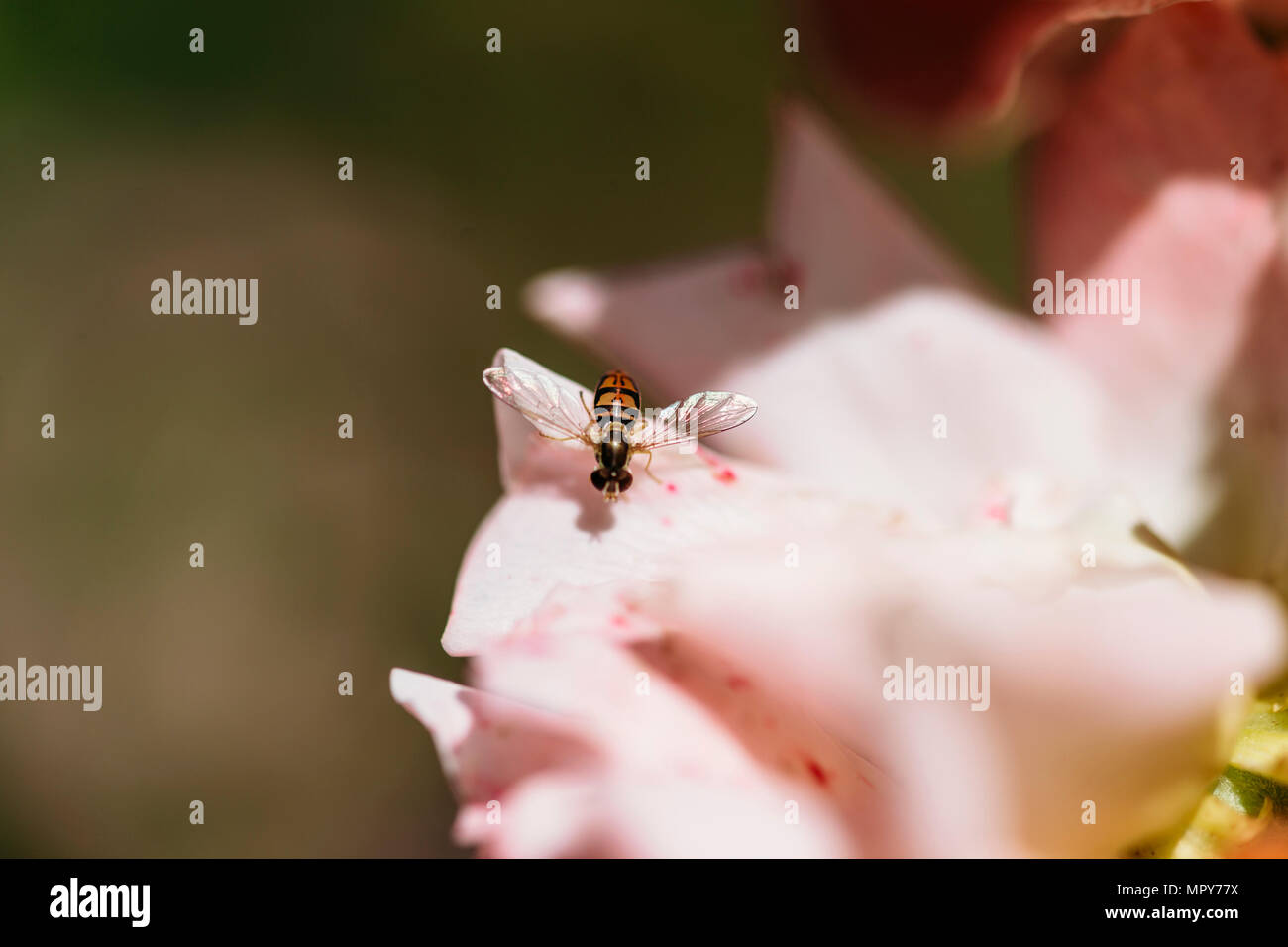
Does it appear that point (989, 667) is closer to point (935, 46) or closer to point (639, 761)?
point (639, 761)

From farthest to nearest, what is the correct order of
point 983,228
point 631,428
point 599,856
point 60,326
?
point 60,326, point 983,228, point 631,428, point 599,856

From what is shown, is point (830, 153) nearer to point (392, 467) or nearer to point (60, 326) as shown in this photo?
point (392, 467)

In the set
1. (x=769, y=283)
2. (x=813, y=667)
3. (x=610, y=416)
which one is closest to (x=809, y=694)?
(x=813, y=667)

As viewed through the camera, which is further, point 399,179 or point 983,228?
point 399,179

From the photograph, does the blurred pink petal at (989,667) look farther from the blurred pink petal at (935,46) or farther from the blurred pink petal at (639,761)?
the blurred pink petal at (935,46)

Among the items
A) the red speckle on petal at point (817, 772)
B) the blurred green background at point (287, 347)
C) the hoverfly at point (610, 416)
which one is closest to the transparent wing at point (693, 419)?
the hoverfly at point (610, 416)

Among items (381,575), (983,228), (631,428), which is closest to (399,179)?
(381,575)
